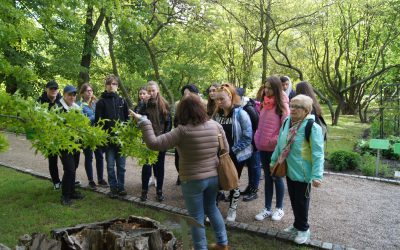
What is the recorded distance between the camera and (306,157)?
13.7 ft

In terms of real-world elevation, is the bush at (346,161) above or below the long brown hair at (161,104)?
below

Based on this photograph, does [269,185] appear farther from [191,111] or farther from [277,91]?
[191,111]

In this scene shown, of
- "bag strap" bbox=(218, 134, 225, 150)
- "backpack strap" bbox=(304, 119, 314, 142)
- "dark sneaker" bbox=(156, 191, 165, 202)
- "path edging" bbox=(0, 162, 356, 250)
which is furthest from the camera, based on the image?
"dark sneaker" bbox=(156, 191, 165, 202)

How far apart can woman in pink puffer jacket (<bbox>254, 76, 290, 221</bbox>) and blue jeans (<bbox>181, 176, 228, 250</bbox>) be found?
4.62 ft

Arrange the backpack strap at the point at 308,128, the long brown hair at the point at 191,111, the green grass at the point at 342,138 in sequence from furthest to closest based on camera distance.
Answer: the green grass at the point at 342,138 → the backpack strap at the point at 308,128 → the long brown hair at the point at 191,111

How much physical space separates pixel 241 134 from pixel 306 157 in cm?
110

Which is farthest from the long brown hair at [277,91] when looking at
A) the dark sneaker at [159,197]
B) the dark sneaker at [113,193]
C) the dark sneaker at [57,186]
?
the dark sneaker at [57,186]

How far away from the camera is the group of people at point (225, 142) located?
357 cm

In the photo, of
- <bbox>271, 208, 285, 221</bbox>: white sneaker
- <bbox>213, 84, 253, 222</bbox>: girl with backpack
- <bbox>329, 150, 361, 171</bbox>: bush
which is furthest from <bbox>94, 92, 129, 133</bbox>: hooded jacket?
<bbox>329, 150, 361, 171</bbox>: bush

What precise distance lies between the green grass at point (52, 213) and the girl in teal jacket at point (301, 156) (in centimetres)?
44

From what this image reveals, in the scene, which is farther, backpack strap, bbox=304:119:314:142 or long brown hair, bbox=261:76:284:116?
long brown hair, bbox=261:76:284:116

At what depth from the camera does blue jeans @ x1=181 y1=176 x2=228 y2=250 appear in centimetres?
364

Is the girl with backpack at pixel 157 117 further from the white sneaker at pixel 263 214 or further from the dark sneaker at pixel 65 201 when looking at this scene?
the white sneaker at pixel 263 214

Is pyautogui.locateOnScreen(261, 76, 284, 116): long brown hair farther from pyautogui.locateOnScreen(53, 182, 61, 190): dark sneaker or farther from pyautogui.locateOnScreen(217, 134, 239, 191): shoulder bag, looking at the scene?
pyautogui.locateOnScreen(53, 182, 61, 190): dark sneaker
